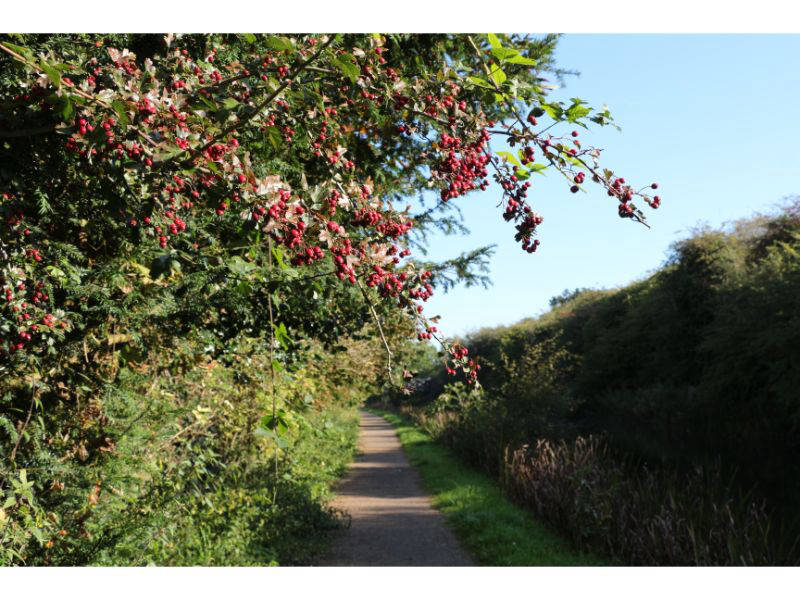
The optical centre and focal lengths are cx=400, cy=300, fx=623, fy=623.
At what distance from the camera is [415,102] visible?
114 inches

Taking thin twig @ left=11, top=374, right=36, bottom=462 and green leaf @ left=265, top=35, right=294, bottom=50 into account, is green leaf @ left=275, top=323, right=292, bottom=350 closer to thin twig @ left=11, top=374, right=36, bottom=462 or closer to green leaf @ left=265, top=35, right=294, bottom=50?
green leaf @ left=265, top=35, right=294, bottom=50

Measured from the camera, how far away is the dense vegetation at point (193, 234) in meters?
2.42

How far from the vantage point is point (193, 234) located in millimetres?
4105

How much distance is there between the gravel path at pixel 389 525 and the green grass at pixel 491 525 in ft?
0.74

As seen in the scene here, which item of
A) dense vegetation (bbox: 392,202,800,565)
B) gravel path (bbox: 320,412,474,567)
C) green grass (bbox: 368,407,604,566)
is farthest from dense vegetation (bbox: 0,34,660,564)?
green grass (bbox: 368,407,604,566)

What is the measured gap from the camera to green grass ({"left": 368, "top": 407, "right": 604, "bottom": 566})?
6.72 metres

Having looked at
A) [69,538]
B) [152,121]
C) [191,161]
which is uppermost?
[152,121]

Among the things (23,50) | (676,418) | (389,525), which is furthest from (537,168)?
(676,418)

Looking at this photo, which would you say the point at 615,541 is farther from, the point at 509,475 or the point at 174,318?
the point at 174,318

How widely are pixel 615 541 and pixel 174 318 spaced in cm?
526

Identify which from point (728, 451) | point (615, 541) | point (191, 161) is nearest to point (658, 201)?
point (191, 161)

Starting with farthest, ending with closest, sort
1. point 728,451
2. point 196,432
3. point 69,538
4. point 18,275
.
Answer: point 728,451 → point 196,432 → point 69,538 → point 18,275

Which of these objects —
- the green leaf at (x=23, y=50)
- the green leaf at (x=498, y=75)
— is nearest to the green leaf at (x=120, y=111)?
the green leaf at (x=23, y=50)
